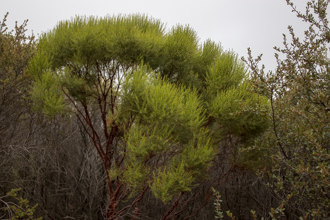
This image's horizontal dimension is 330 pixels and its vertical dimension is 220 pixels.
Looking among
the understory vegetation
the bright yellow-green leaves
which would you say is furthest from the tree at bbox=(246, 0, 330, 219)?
the bright yellow-green leaves

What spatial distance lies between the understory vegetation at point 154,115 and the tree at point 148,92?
2 cm

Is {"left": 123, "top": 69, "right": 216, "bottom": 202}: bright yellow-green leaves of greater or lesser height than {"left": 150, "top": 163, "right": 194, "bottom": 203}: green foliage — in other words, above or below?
above

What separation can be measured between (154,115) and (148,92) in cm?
44

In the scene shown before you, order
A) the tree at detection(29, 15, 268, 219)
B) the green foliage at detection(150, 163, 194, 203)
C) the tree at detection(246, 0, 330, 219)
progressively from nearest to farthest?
the tree at detection(246, 0, 330, 219), the green foliage at detection(150, 163, 194, 203), the tree at detection(29, 15, 268, 219)

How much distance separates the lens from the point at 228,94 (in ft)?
20.3

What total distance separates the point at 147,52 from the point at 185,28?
4.20 feet

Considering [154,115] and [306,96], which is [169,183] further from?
[306,96]

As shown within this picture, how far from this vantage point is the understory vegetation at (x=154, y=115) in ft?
15.2

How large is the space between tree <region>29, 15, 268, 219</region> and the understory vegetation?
24 millimetres

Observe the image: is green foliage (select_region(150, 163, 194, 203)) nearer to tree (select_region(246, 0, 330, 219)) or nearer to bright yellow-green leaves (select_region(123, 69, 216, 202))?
bright yellow-green leaves (select_region(123, 69, 216, 202))

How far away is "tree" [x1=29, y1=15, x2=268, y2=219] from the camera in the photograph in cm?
538

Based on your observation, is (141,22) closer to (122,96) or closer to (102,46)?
(102,46)

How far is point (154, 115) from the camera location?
5.30m

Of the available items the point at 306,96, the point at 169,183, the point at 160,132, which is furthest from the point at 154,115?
the point at 306,96
